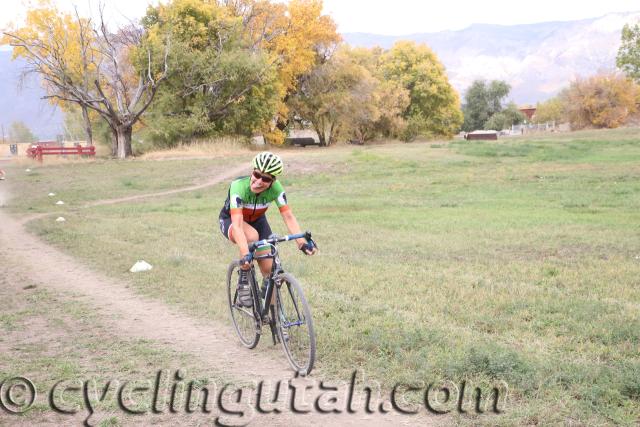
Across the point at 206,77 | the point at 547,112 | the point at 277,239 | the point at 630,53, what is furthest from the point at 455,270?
the point at 547,112

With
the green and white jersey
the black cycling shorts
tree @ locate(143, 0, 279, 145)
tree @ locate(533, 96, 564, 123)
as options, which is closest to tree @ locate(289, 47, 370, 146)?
tree @ locate(143, 0, 279, 145)

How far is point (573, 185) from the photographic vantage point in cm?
2377

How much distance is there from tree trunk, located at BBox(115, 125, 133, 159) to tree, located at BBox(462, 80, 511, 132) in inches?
3496

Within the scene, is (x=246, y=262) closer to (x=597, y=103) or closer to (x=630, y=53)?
(x=630, y=53)

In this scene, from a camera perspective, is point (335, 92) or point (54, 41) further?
point (335, 92)

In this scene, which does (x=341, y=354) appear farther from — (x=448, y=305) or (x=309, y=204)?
(x=309, y=204)

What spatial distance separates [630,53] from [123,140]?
216 feet

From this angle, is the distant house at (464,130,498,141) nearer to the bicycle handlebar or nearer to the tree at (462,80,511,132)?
the bicycle handlebar

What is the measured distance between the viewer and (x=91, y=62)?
45.9m

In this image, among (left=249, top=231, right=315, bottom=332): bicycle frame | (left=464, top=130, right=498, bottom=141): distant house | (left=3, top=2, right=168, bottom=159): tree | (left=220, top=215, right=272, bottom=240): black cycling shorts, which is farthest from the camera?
(left=464, top=130, right=498, bottom=141): distant house

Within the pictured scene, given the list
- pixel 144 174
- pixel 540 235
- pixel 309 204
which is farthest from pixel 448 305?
pixel 144 174

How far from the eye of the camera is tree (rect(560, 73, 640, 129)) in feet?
303

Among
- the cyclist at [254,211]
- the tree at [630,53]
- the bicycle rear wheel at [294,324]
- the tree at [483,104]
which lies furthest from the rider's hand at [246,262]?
the tree at [483,104]

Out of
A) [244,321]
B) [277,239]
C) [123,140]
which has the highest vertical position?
[123,140]
